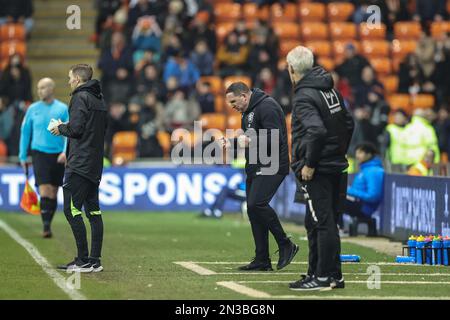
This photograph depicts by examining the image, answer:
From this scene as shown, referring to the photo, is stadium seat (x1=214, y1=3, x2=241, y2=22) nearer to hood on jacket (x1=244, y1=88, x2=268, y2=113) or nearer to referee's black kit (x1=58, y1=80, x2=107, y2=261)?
hood on jacket (x1=244, y1=88, x2=268, y2=113)

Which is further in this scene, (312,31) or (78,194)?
(312,31)

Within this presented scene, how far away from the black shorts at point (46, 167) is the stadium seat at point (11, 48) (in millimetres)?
11945

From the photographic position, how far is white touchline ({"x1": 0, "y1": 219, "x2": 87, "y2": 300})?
11.0 metres

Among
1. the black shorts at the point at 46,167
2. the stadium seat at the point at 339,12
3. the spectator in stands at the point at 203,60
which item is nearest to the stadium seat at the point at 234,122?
the spectator in stands at the point at 203,60

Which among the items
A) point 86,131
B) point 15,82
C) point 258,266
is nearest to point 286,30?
point 15,82

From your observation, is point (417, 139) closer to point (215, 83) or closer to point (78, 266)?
point (215, 83)

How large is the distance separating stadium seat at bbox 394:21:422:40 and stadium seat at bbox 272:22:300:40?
2568 millimetres

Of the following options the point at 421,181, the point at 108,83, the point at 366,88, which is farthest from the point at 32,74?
the point at 421,181

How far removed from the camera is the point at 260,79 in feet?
92.3

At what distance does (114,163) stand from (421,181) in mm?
9802

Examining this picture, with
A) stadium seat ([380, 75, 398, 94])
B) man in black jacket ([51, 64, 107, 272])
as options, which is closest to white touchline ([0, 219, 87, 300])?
man in black jacket ([51, 64, 107, 272])

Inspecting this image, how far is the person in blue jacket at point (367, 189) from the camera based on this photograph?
61.2 feet

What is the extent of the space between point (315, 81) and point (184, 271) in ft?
9.78

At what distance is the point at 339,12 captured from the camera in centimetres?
3197
